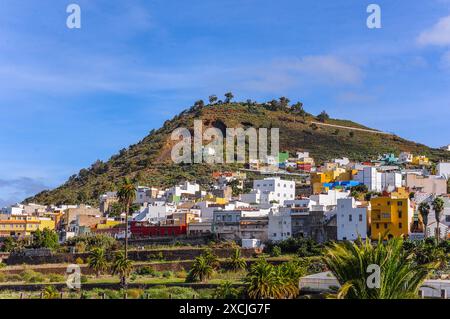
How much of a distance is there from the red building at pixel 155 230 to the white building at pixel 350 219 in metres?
12.6

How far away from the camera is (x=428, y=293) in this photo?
26.7 meters

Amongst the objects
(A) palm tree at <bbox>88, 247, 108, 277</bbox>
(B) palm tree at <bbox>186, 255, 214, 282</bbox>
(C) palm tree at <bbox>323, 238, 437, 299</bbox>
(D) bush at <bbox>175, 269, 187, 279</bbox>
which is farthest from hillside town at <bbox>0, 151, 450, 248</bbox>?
(C) palm tree at <bbox>323, 238, 437, 299</bbox>

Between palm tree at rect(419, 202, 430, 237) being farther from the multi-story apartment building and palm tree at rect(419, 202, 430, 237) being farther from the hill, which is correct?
the hill

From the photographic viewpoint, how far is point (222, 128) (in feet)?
315

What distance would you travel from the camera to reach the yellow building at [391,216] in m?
44.5

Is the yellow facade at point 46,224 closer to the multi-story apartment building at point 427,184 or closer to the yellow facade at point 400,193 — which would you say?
the yellow facade at point 400,193

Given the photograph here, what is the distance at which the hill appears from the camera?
8119 cm

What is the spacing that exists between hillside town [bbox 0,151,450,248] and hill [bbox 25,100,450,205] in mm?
5453

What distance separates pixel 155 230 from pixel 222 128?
4258cm

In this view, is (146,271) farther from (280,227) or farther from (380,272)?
(380,272)

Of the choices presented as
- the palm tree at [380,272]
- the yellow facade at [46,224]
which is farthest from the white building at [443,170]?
the palm tree at [380,272]
